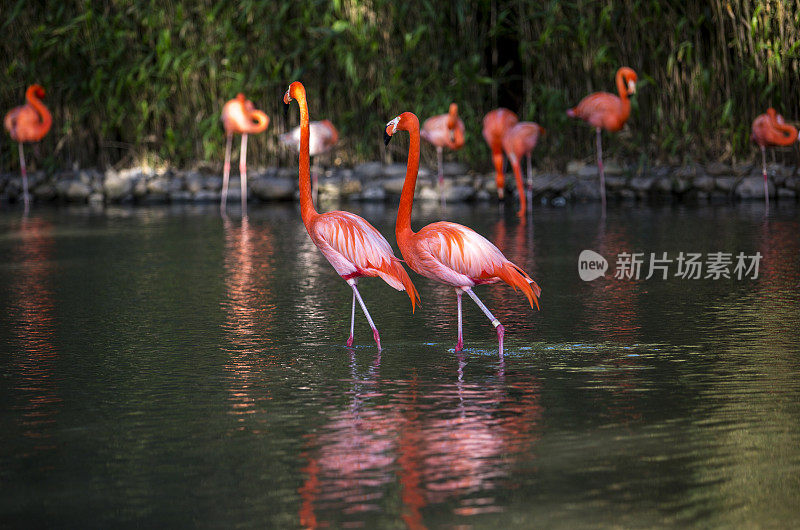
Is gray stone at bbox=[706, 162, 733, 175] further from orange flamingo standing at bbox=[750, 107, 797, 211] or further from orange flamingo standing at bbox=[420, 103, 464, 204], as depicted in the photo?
orange flamingo standing at bbox=[420, 103, 464, 204]

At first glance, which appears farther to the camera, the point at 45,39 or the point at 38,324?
the point at 45,39

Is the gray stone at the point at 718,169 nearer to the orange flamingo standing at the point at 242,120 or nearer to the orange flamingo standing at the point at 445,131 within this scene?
the orange flamingo standing at the point at 445,131

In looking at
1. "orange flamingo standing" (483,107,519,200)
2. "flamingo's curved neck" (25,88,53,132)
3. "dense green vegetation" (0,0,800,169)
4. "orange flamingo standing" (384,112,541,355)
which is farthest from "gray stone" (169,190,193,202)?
"orange flamingo standing" (384,112,541,355)

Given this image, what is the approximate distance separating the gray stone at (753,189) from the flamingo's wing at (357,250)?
9346 mm

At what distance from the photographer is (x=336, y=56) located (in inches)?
646

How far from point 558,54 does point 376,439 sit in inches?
474

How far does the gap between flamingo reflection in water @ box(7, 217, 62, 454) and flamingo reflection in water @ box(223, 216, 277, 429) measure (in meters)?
0.65

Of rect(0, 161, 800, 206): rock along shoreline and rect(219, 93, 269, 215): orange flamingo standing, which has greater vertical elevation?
rect(219, 93, 269, 215): orange flamingo standing

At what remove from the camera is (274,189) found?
52.7 ft

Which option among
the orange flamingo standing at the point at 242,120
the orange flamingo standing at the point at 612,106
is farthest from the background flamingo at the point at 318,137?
the orange flamingo standing at the point at 612,106

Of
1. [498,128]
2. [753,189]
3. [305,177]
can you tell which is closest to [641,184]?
[753,189]

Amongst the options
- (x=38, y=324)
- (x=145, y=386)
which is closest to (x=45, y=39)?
(x=38, y=324)

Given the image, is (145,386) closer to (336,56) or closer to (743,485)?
(743,485)

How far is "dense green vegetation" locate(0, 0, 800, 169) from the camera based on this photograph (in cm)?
1441
